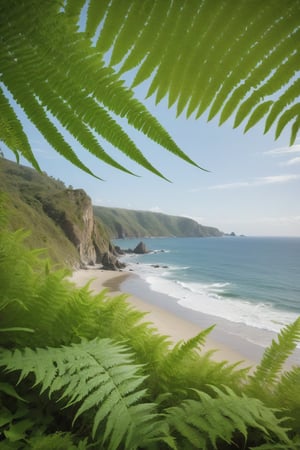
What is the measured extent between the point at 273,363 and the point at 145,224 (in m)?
169

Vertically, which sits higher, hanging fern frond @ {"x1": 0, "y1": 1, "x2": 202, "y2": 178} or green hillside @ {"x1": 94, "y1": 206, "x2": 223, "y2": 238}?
green hillside @ {"x1": 94, "y1": 206, "x2": 223, "y2": 238}

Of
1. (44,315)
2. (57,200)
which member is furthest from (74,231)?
(44,315)

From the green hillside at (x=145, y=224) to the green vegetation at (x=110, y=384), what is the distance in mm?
135969

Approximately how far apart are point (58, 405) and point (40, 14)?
1.36m

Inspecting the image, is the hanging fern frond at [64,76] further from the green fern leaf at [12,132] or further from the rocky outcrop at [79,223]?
the rocky outcrop at [79,223]

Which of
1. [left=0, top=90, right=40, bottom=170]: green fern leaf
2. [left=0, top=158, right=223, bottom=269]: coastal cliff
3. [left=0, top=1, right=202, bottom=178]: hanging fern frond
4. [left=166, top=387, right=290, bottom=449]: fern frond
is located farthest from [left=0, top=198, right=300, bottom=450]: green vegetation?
[left=0, top=158, right=223, bottom=269]: coastal cliff

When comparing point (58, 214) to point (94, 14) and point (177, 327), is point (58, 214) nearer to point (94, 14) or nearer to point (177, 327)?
point (177, 327)

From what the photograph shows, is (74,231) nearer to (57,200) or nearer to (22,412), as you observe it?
(57,200)

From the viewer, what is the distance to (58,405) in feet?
3.75

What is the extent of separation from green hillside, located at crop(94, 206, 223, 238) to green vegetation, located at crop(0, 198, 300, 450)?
13597 cm

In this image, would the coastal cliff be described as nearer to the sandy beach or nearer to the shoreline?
the sandy beach

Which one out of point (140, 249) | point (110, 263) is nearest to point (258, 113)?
point (110, 263)

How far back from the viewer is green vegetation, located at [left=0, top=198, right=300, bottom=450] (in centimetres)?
88

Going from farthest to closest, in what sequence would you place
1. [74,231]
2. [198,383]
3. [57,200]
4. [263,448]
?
[57,200]
[74,231]
[198,383]
[263,448]
